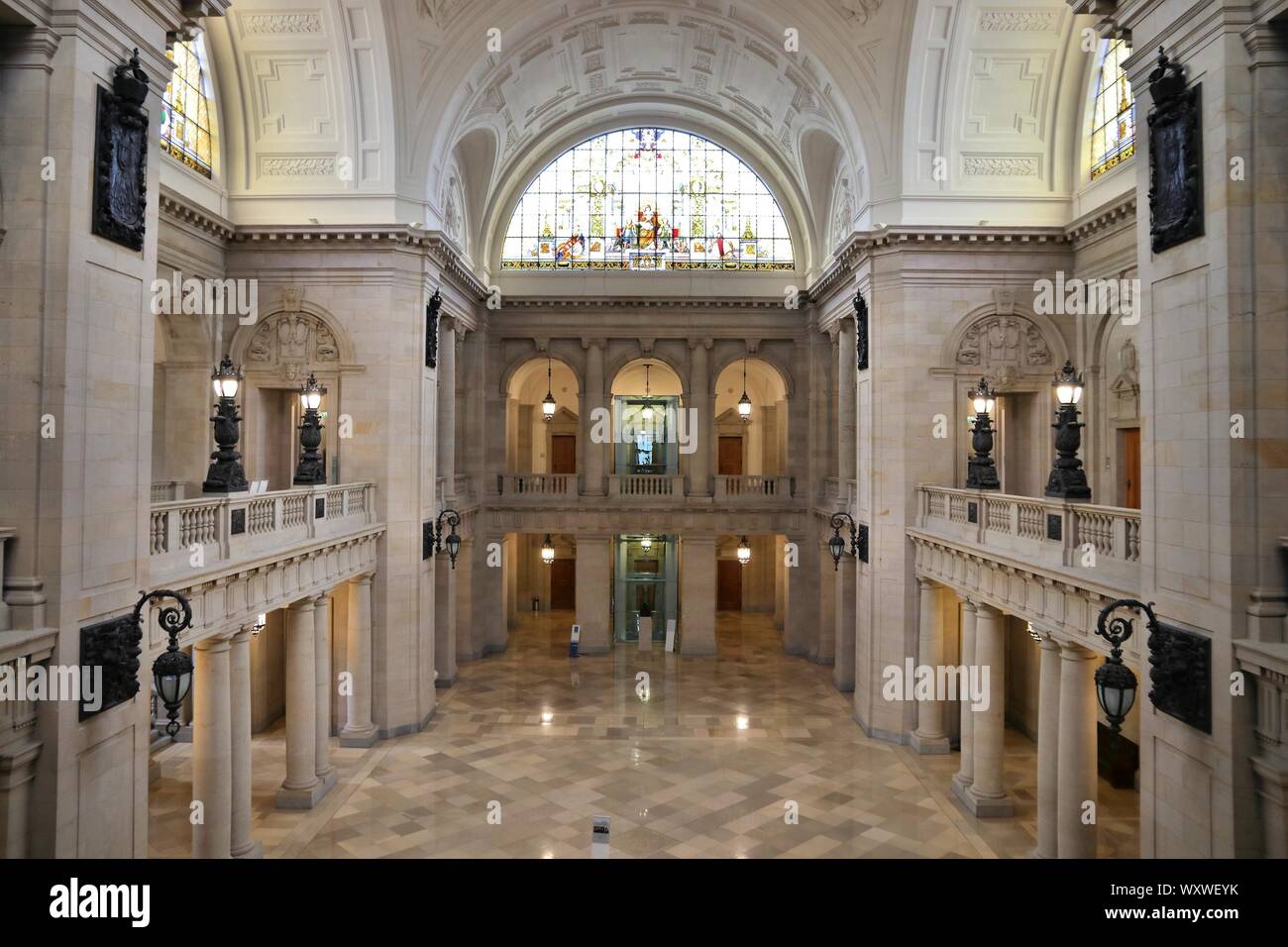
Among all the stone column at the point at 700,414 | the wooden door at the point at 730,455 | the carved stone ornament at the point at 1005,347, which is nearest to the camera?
the carved stone ornament at the point at 1005,347

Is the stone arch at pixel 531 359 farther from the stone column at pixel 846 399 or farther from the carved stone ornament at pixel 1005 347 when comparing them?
the carved stone ornament at pixel 1005 347

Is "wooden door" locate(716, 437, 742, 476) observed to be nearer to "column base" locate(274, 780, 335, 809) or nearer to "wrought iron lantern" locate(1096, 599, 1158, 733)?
"column base" locate(274, 780, 335, 809)

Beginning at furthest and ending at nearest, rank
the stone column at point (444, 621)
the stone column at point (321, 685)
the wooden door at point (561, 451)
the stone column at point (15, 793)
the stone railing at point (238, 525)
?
the wooden door at point (561, 451)
the stone column at point (444, 621)
the stone column at point (321, 685)
the stone railing at point (238, 525)
the stone column at point (15, 793)

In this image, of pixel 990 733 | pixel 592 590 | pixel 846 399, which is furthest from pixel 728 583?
pixel 990 733

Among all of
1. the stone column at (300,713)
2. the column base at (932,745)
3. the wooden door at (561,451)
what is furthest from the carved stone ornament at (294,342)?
the wooden door at (561,451)

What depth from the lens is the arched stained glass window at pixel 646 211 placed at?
2733 cm

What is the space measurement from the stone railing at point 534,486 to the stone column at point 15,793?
19.5m

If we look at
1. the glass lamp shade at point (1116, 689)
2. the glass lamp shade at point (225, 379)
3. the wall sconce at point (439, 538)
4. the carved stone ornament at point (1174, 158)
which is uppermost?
the carved stone ornament at point (1174, 158)

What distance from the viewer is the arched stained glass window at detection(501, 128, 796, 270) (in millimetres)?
27328

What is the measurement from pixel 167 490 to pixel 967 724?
16590 mm

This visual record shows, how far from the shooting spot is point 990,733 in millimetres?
14547

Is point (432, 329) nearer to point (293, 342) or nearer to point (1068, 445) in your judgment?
point (293, 342)

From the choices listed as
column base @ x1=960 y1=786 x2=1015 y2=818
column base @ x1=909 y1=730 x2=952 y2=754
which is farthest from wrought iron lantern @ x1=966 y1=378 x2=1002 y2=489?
column base @ x1=909 y1=730 x2=952 y2=754

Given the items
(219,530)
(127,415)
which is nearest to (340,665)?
(219,530)
